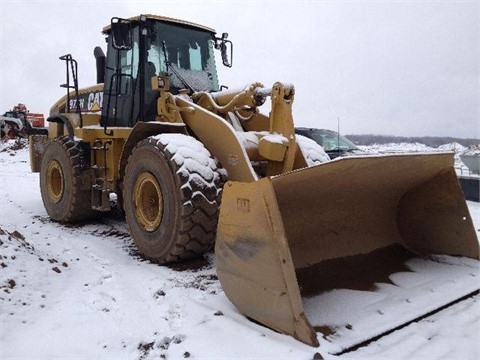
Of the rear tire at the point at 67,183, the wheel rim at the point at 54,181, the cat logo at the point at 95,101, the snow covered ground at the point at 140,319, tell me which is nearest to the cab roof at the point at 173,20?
the cat logo at the point at 95,101

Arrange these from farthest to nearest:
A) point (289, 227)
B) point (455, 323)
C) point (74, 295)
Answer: point (289, 227), point (74, 295), point (455, 323)

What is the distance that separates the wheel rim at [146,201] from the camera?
471 centimetres

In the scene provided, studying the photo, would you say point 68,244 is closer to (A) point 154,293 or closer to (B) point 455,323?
(A) point 154,293

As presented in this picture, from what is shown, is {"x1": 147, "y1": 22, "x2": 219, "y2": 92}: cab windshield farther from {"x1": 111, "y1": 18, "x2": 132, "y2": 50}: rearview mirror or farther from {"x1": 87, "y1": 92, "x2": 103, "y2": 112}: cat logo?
{"x1": 87, "y1": 92, "x2": 103, "y2": 112}: cat logo

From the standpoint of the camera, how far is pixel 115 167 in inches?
231

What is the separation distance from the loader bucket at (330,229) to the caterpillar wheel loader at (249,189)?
0.01 m

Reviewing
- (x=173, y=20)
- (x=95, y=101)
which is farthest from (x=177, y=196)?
(x=95, y=101)

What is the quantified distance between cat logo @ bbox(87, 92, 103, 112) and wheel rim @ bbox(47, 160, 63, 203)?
0.97 metres

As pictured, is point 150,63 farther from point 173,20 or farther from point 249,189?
point 249,189

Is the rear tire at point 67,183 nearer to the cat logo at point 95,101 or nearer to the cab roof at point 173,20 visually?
the cat logo at point 95,101

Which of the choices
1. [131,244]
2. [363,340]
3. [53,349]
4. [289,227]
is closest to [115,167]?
[131,244]

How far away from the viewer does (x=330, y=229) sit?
4.26m

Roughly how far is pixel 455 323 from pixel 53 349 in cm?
262

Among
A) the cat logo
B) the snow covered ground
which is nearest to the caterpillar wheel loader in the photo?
the snow covered ground
